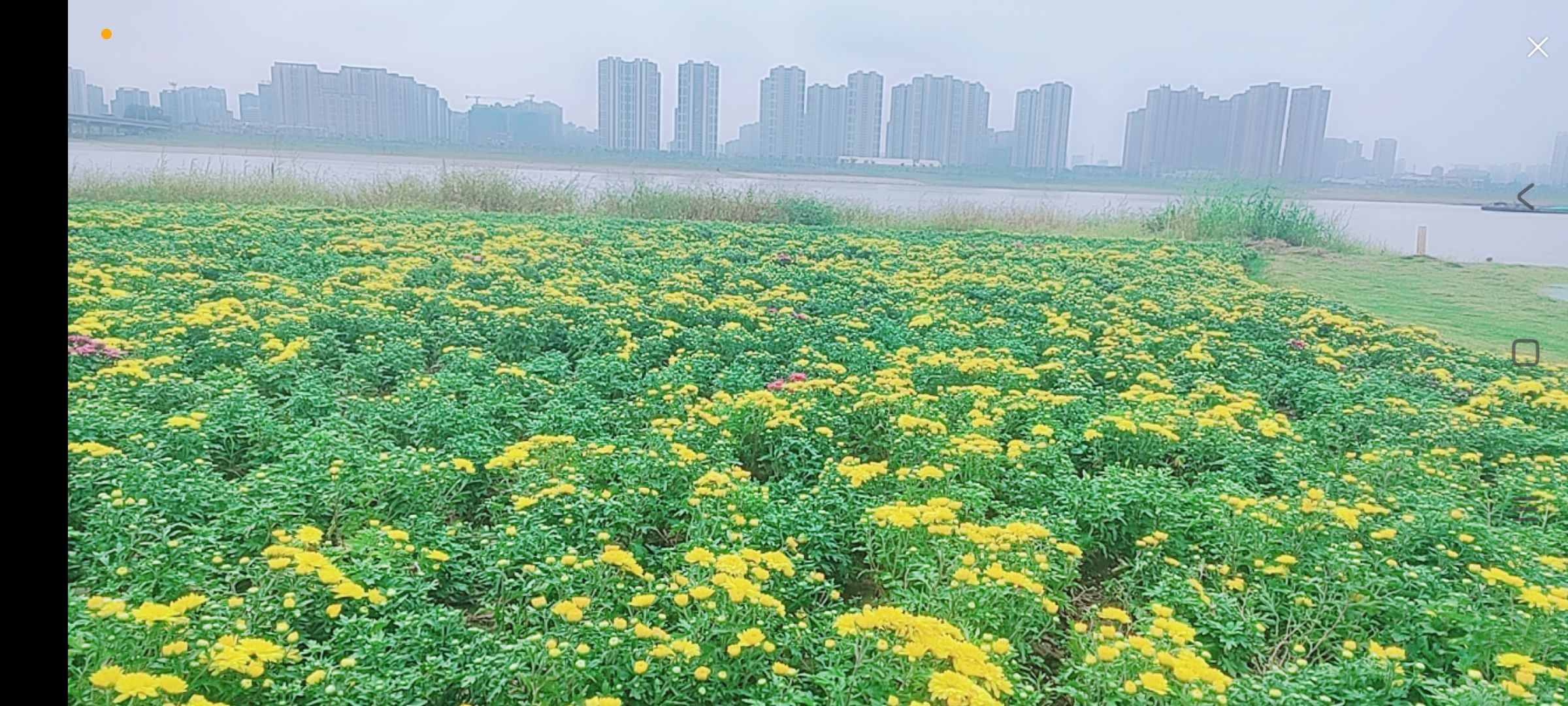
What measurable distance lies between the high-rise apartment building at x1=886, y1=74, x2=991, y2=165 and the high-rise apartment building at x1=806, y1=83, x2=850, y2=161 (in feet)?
3.89

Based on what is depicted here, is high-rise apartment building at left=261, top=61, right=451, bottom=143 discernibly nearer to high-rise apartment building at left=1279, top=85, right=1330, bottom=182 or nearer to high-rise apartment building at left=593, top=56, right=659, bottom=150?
high-rise apartment building at left=593, top=56, right=659, bottom=150

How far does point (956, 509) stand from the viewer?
10.00ft

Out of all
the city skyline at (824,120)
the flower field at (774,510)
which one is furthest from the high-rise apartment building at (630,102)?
the flower field at (774,510)

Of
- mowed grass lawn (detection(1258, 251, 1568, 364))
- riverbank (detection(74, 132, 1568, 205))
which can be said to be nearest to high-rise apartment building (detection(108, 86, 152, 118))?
riverbank (detection(74, 132, 1568, 205))

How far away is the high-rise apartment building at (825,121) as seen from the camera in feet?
76.2

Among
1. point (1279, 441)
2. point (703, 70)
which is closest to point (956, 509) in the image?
point (1279, 441)

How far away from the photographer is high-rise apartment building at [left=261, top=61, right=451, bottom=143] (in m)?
14.5

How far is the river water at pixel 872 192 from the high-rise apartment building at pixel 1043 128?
281 centimetres

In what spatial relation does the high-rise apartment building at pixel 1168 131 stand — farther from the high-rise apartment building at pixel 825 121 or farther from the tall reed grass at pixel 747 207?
the high-rise apartment building at pixel 825 121

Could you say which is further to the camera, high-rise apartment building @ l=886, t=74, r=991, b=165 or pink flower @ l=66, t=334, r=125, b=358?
high-rise apartment building @ l=886, t=74, r=991, b=165

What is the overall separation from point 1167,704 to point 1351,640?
76cm

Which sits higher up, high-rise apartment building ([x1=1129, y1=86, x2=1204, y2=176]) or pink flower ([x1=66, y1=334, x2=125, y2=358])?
high-rise apartment building ([x1=1129, y1=86, x2=1204, y2=176])

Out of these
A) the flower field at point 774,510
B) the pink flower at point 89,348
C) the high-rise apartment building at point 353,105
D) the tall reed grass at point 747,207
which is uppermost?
the high-rise apartment building at point 353,105
